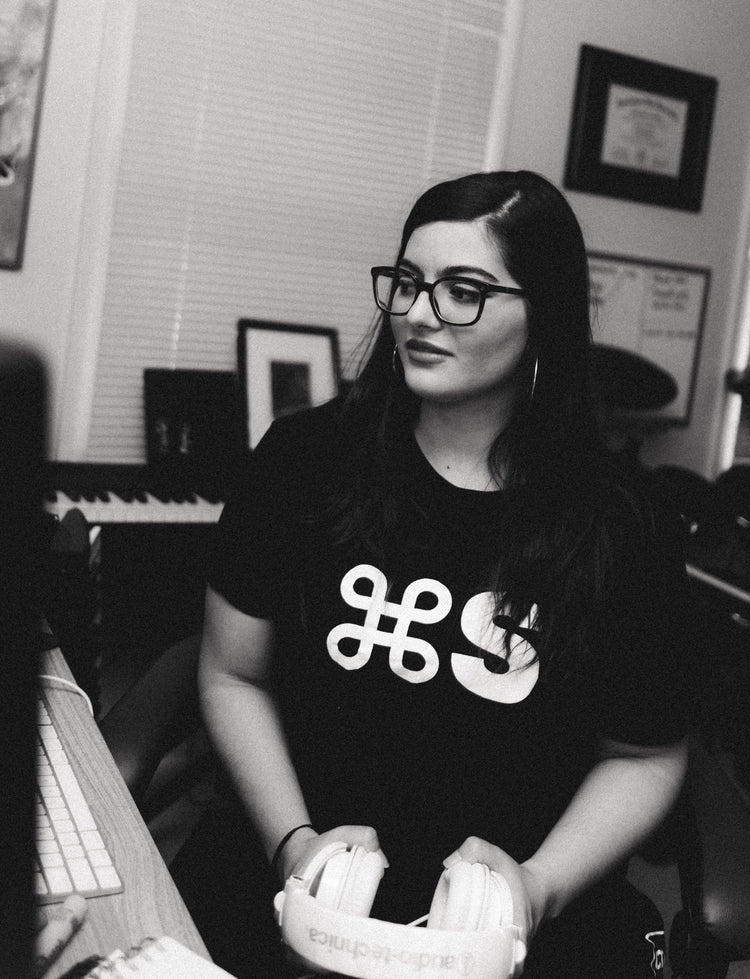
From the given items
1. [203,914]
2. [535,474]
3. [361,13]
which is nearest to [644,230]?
[361,13]

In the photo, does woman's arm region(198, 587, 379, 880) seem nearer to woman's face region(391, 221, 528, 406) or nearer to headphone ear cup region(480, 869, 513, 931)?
headphone ear cup region(480, 869, 513, 931)

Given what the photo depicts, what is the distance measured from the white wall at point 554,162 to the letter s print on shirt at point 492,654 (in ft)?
5.15

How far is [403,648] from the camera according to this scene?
1.24 metres

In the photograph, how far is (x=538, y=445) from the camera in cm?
139

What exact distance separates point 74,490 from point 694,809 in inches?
67.2

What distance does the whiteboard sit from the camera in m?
3.26

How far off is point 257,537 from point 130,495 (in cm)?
125

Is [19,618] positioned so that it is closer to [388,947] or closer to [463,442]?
[388,947]

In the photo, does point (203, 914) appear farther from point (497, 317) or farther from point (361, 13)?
point (361, 13)

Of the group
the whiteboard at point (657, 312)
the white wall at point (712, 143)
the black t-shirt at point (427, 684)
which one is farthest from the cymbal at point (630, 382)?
the black t-shirt at point (427, 684)

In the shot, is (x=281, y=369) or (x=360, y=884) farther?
(x=281, y=369)

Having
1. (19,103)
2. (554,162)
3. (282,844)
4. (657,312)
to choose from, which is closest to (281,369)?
(19,103)

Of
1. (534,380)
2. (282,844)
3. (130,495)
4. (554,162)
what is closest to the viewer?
(282,844)

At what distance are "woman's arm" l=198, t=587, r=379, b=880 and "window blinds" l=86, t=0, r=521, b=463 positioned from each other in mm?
1479
